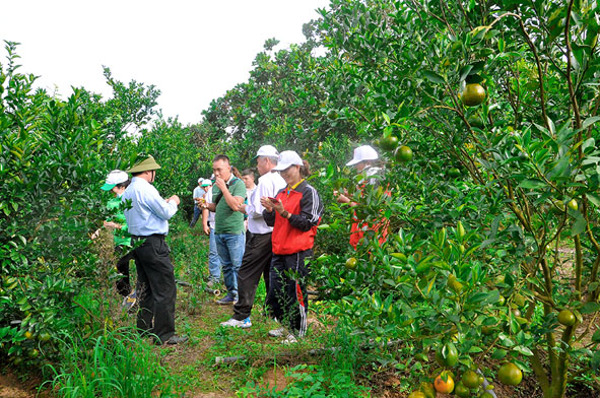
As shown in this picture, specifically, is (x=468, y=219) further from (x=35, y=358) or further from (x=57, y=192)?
(x=35, y=358)

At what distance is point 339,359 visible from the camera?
3.27 meters

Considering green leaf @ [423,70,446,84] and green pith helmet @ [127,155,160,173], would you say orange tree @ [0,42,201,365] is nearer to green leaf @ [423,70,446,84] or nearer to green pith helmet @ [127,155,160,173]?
green pith helmet @ [127,155,160,173]

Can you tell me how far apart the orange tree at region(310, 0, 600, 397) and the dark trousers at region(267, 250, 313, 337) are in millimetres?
1475

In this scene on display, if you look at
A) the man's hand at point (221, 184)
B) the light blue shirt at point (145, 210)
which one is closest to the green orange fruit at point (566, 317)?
Answer: the light blue shirt at point (145, 210)

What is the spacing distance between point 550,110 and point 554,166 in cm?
115

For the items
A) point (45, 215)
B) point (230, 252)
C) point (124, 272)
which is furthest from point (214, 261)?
point (45, 215)

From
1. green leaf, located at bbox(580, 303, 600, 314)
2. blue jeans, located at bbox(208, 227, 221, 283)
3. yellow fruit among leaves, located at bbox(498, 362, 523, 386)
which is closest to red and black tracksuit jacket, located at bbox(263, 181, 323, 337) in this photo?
blue jeans, located at bbox(208, 227, 221, 283)

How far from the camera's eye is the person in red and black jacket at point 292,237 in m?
4.07

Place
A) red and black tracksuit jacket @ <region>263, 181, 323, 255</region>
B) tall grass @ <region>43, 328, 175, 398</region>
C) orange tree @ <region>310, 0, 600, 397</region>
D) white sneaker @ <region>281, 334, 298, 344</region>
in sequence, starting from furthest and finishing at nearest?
red and black tracksuit jacket @ <region>263, 181, 323, 255</region>, white sneaker @ <region>281, 334, 298, 344</region>, tall grass @ <region>43, 328, 175, 398</region>, orange tree @ <region>310, 0, 600, 397</region>

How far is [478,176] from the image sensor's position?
213cm

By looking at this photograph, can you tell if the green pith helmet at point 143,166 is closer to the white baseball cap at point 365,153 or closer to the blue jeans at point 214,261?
the white baseball cap at point 365,153

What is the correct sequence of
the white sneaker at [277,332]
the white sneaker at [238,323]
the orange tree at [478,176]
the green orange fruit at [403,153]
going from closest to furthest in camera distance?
1. the orange tree at [478,176]
2. the green orange fruit at [403,153]
3. the white sneaker at [277,332]
4. the white sneaker at [238,323]

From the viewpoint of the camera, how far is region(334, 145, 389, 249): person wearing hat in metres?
2.21

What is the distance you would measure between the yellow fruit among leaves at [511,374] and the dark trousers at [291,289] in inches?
95.9
